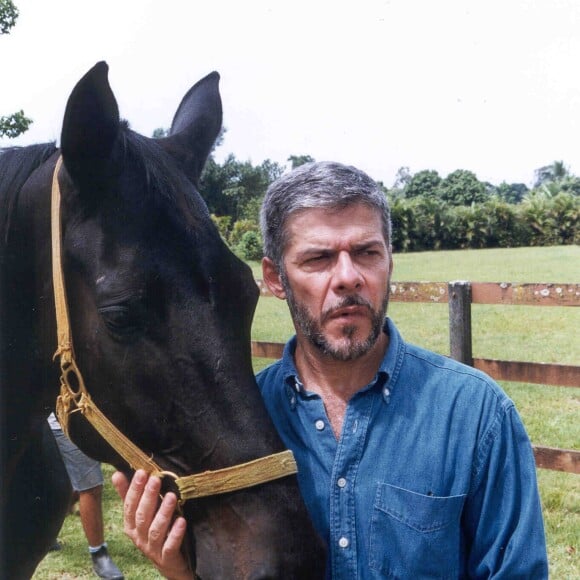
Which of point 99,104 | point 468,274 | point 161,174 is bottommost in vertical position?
point 468,274

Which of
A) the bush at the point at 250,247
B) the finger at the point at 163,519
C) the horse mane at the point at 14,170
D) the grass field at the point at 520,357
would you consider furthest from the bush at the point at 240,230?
the finger at the point at 163,519

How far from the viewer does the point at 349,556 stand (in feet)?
5.31

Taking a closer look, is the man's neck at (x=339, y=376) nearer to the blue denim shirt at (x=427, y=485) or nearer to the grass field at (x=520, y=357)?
the blue denim shirt at (x=427, y=485)

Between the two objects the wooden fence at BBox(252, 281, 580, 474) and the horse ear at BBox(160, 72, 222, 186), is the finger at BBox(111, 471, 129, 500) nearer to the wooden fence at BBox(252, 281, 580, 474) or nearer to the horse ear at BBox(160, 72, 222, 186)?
the horse ear at BBox(160, 72, 222, 186)

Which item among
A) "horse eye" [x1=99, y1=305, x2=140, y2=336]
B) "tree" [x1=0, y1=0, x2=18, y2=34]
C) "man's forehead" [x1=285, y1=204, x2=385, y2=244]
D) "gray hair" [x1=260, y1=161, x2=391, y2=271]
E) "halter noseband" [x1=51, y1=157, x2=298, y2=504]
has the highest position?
"tree" [x1=0, y1=0, x2=18, y2=34]

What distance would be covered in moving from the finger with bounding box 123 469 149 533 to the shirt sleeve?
0.80m

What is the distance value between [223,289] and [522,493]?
89 centimetres

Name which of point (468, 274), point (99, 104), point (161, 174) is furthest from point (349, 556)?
point (468, 274)

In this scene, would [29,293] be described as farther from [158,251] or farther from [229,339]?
[229,339]

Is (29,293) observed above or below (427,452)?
above

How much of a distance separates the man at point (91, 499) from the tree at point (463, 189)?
5569cm

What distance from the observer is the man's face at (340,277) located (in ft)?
5.62

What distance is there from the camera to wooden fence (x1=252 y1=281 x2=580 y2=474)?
4395 mm

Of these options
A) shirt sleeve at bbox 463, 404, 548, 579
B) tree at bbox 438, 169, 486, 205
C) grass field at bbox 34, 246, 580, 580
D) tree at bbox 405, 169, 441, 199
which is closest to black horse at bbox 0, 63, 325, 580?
shirt sleeve at bbox 463, 404, 548, 579
